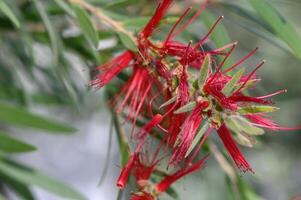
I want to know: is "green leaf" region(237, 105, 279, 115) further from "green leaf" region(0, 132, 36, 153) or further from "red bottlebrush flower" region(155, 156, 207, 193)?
"green leaf" region(0, 132, 36, 153)

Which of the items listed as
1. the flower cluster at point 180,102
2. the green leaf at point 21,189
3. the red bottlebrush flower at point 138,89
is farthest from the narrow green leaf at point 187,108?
the green leaf at point 21,189

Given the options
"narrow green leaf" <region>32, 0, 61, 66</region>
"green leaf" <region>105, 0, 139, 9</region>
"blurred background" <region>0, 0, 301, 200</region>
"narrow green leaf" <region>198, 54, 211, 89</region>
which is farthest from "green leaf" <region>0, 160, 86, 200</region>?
"narrow green leaf" <region>198, 54, 211, 89</region>

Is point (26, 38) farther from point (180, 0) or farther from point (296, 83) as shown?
point (296, 83)

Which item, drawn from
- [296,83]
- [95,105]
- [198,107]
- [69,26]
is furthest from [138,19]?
[296,83]

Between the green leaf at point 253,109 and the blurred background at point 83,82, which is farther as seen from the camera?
the blurred background at point 83,82

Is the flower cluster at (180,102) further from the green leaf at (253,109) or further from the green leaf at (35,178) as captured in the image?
the green leaf at (35,178)
